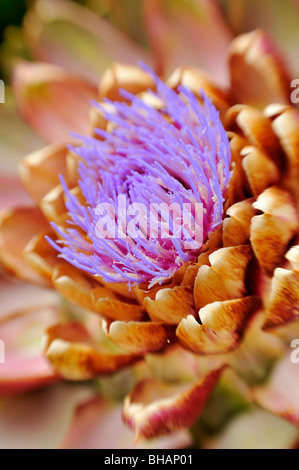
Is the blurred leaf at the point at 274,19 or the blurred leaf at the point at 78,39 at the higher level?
the blurred leaf at the point at 78,39

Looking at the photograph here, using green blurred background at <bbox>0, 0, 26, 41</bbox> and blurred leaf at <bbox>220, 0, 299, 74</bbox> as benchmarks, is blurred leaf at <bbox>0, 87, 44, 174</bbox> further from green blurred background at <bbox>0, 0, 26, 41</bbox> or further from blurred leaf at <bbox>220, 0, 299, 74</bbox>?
blurred leaf at <bbox>220, 0, 299, 74</bbox>

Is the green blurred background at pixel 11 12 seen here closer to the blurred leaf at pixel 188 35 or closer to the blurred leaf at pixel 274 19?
the blurred leaf at pixel 188 35

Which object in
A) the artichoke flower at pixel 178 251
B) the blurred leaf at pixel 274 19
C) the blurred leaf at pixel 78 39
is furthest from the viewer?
the blurred leaf at pixel 78 39

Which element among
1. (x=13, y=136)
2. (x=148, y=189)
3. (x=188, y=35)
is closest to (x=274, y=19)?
(x=188, y=35)

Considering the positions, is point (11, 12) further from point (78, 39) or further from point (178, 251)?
point (178, 251)

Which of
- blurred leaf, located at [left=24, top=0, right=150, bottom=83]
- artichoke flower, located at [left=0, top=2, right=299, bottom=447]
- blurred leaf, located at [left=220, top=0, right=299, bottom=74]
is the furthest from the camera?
blurred leaf, located at [left=24, top=0, right=150, bottom=83]

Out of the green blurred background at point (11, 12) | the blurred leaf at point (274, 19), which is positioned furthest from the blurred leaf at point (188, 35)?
the green blurred background at point (11, 12)

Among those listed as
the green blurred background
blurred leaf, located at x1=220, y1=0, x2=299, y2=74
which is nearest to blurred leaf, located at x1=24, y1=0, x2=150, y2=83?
the green blurred background
